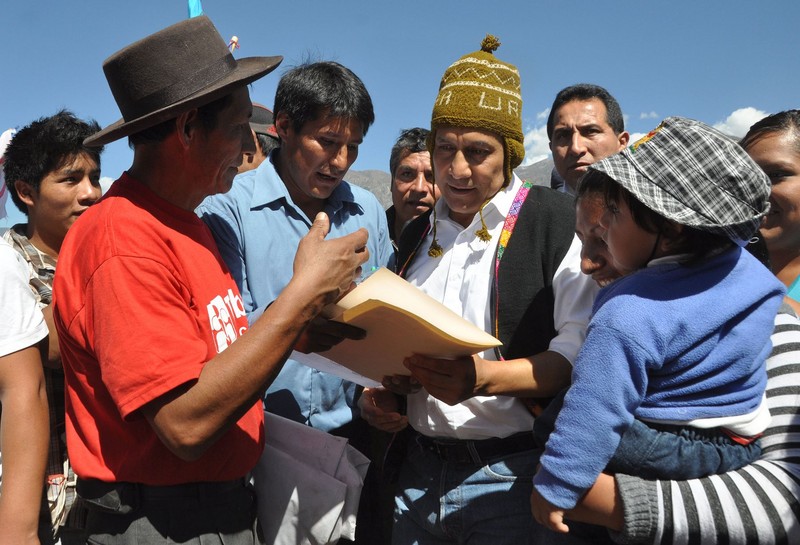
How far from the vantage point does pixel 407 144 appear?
16.7 feet

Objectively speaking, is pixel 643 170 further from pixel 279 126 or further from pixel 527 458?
pixel 279 126

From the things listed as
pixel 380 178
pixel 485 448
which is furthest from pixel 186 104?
pixel 380 178

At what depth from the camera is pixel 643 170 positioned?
1.53 m

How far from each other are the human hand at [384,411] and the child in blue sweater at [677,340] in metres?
0.76

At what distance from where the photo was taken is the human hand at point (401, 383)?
2.03 metres

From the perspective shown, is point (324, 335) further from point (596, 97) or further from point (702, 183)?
point (596, 97)

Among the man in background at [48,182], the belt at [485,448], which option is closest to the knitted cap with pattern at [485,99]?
the belt at [485,448]

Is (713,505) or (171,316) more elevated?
(171,316)

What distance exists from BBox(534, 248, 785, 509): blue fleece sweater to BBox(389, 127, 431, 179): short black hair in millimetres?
3681

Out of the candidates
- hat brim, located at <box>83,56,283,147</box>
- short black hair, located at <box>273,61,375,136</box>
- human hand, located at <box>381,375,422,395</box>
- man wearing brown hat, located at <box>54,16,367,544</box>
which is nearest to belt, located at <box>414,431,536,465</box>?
human hand, located at <box>381,375,422,395</box>

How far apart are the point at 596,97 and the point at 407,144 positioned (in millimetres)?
1573

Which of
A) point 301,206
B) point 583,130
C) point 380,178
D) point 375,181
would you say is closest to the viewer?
point 301,206

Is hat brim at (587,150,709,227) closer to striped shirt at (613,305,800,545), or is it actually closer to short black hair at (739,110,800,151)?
striped shirt at (613,305,800,545)

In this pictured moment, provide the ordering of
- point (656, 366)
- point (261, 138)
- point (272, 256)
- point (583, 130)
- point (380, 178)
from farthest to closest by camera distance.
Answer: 1. point (380, 178)
2. point (261, 138)
3. point (583, 130)
4. point (272, 256)
5. point (656, 366)
